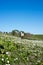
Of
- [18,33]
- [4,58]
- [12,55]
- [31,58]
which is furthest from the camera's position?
[18,33]

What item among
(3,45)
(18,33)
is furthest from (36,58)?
(18,33)

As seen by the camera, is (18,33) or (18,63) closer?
(18,63)

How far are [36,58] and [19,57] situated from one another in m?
2.01

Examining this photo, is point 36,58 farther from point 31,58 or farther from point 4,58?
point 4,58

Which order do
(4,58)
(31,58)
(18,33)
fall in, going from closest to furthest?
1. (4,58)
2. (31,58)
3. (18,33)

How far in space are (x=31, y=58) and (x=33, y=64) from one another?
1147 millimetres

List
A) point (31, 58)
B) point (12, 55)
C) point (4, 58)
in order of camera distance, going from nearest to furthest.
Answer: point (4, 58), point (12, 55), point (31, 58)

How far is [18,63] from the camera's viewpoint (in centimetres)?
1623

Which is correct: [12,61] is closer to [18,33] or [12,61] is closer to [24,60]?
[24,60]

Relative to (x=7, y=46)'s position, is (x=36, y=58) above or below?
below

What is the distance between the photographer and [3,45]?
18.5m

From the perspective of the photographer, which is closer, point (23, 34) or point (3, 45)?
point (3, 45)

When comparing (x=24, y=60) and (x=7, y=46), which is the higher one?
(x=7, y=46)

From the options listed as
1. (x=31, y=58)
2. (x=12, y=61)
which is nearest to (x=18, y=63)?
(x=12, y=61)
